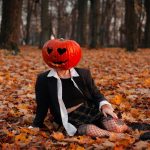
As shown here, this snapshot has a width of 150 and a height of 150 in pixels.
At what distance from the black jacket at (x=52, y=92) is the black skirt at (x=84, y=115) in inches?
4.1

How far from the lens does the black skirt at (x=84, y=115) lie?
475 centimetres

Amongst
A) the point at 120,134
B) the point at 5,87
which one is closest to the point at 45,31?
the point at 5,87

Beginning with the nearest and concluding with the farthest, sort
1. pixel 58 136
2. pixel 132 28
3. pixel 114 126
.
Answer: pixel 58 136 < pixel 114 126 < pixel 132 28

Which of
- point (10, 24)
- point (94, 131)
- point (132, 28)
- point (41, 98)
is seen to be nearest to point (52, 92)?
point (41, 98)

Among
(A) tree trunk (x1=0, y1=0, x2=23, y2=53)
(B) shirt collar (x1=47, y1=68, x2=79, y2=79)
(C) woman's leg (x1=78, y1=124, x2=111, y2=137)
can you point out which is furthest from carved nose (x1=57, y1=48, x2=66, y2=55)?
(A) tree trunk (x1=0, y1=0, x2=23, y2=53)

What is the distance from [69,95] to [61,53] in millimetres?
517

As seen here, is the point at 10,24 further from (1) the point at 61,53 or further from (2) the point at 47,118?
(1) the point at 61,53

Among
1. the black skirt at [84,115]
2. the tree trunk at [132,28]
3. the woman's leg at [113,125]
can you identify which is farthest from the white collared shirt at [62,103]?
the tree trunk at [132,28]

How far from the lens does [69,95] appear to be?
15.7 ft

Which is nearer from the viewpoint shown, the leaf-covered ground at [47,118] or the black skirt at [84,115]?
the leaf-covered ground at [47,118]

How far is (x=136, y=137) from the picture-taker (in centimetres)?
439

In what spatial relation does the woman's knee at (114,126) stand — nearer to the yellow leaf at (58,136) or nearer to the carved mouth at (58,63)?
the yellow leaf at (58,136)

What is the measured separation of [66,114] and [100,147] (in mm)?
785

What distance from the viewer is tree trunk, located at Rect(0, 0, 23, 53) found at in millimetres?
15258
